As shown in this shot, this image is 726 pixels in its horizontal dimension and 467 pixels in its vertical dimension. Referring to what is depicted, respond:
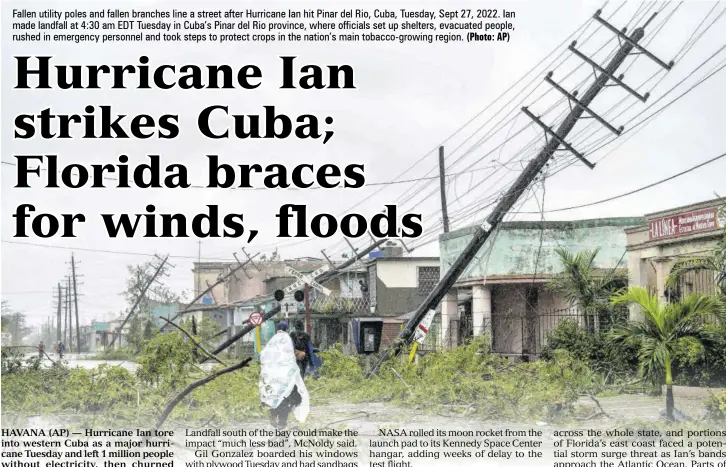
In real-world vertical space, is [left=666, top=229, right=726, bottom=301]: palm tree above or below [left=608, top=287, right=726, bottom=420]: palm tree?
above

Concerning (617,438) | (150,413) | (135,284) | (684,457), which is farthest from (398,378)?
(135,284)

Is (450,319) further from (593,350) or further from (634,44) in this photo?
(634,44)

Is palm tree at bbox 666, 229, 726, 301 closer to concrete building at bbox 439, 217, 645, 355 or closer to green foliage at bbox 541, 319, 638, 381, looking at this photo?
green foliage at bbox 541, 319, 638, 381

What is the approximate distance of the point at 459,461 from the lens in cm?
1154

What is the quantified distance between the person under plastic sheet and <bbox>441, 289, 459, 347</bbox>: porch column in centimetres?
1922

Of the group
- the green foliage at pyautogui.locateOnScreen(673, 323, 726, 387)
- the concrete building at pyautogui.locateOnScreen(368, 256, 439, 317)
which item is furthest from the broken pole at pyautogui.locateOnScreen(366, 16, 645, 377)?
the concrete building at pyautogui.locateOnScreen(368, 256, 439, 317)

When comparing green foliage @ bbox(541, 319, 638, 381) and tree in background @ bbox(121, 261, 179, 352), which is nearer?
green foliage @ bbox(541, 319, 638, 381)

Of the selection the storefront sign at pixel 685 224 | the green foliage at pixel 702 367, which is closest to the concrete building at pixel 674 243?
the storefront sign at pixel 685 224

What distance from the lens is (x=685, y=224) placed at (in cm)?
1981

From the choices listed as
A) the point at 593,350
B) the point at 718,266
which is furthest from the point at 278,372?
the point at 593,350

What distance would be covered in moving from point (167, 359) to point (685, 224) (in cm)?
1122

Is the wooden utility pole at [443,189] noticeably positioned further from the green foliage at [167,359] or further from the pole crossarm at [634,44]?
the green foliage at [167,359]

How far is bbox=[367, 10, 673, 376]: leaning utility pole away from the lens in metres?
19.0

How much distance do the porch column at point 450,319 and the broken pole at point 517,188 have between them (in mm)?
8984
